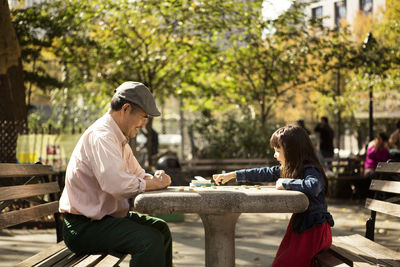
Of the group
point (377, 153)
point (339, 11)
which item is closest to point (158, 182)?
point (377, 153)

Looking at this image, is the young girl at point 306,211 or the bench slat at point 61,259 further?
the young girl at point 306,211

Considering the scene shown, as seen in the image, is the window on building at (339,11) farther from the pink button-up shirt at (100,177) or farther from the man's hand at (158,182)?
the pink button-up shirt at (100,177)

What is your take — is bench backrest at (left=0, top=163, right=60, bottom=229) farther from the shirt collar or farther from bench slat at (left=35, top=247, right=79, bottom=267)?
the shirt collar

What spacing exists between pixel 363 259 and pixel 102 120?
1982 mm

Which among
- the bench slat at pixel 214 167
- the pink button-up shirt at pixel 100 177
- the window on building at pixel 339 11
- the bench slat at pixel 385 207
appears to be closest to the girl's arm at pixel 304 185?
the bench slat at pixel 385 207

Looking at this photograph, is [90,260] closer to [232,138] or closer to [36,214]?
[36,214]

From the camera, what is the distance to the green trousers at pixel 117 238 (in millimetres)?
3857

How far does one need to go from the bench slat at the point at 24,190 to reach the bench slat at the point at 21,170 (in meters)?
0.09

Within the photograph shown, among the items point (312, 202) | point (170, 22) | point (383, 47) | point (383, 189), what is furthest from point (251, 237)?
point (383, 47)

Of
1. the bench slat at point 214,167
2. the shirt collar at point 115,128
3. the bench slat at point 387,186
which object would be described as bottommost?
the bench slat at point 214,167

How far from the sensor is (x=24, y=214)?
4.69 metres

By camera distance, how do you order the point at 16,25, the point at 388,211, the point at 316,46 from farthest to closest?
the point at 316,46
the point at 16,25
the point at 388,211

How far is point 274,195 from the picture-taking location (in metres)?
3.83

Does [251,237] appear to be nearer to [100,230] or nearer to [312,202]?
[312,202]
